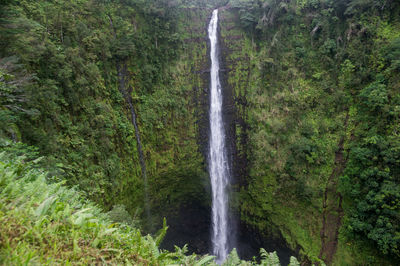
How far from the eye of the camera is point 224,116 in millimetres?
17219

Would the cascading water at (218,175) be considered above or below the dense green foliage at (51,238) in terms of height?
below

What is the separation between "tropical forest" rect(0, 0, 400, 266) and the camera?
9.66m

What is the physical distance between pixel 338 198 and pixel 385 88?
7.22m

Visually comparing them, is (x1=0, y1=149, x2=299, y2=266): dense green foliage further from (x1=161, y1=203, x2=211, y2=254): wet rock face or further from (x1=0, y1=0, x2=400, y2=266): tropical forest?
(x1=161, y1=203, x2=211, y2=254): wet rock face

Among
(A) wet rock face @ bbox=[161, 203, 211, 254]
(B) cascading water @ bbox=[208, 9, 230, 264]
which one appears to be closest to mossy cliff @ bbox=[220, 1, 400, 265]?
(B) cascading water @ bbox=[208, 9, 230, 264]

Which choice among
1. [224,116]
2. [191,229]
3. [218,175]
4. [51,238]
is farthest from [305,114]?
[51,238]

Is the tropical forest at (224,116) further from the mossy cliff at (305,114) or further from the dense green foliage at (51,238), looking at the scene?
the dense green foliage at (51,238)

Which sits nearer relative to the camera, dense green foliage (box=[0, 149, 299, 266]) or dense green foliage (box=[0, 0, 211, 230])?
dense green foliage (box=[0, 149, 299, 266])

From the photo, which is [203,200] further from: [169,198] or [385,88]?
[385,88]

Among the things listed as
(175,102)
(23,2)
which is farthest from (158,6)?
(23,2)

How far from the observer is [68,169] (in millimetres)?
9234

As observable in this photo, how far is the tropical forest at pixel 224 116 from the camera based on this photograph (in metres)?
9.66

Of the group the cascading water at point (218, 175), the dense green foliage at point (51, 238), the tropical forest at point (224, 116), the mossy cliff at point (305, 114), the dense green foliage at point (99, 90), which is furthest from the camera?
the cascading water at point (218, 175)

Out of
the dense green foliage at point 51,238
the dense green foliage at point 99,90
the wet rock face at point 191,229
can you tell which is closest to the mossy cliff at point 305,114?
the wet rock face at point 191,229
